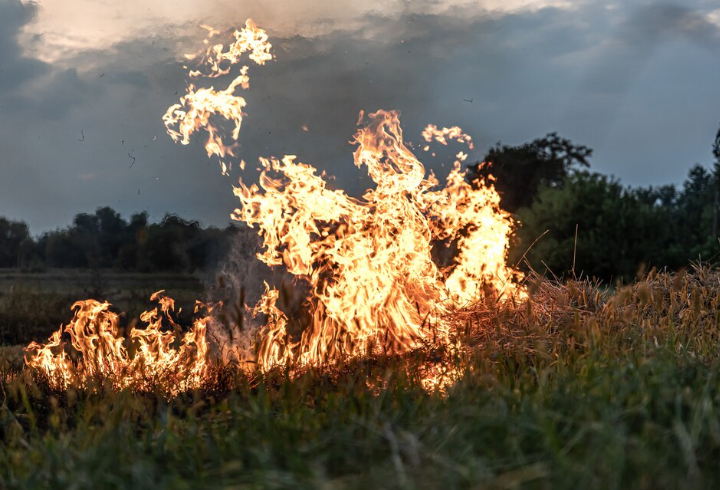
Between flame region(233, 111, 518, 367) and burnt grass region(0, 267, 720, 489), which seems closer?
burnt grass region(0, 267, 720, 489)

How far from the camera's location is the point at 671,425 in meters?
4.15

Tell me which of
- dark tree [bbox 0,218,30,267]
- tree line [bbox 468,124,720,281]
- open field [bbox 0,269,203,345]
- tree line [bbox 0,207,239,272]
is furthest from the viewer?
tree line [bbox 468,124,720,281]

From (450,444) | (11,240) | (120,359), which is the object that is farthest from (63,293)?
(450,444)

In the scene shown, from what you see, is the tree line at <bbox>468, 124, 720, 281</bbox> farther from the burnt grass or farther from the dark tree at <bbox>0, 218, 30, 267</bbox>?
the burnt grass

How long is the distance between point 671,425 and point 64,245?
1877cm

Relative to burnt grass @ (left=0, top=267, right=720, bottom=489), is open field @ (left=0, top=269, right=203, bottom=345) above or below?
above

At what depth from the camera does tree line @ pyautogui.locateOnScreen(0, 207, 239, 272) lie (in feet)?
60.9

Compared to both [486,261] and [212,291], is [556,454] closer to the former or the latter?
[486,261]

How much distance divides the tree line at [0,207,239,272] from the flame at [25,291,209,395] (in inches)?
318

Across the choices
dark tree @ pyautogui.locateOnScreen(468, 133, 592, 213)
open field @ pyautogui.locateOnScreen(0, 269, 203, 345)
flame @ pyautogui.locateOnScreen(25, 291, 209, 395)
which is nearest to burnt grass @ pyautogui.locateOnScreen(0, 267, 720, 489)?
flame @ pyautogui.locateOnScreen(25, 291, 209, 395)

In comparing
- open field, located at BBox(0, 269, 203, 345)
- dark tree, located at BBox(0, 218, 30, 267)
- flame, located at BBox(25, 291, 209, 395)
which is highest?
dark tree, located at BBox(0, 218, 30, 267)

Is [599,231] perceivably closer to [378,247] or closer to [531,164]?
[531,164]

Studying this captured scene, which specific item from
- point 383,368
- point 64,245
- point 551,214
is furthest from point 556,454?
point 551,214

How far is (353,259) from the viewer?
9414mm
